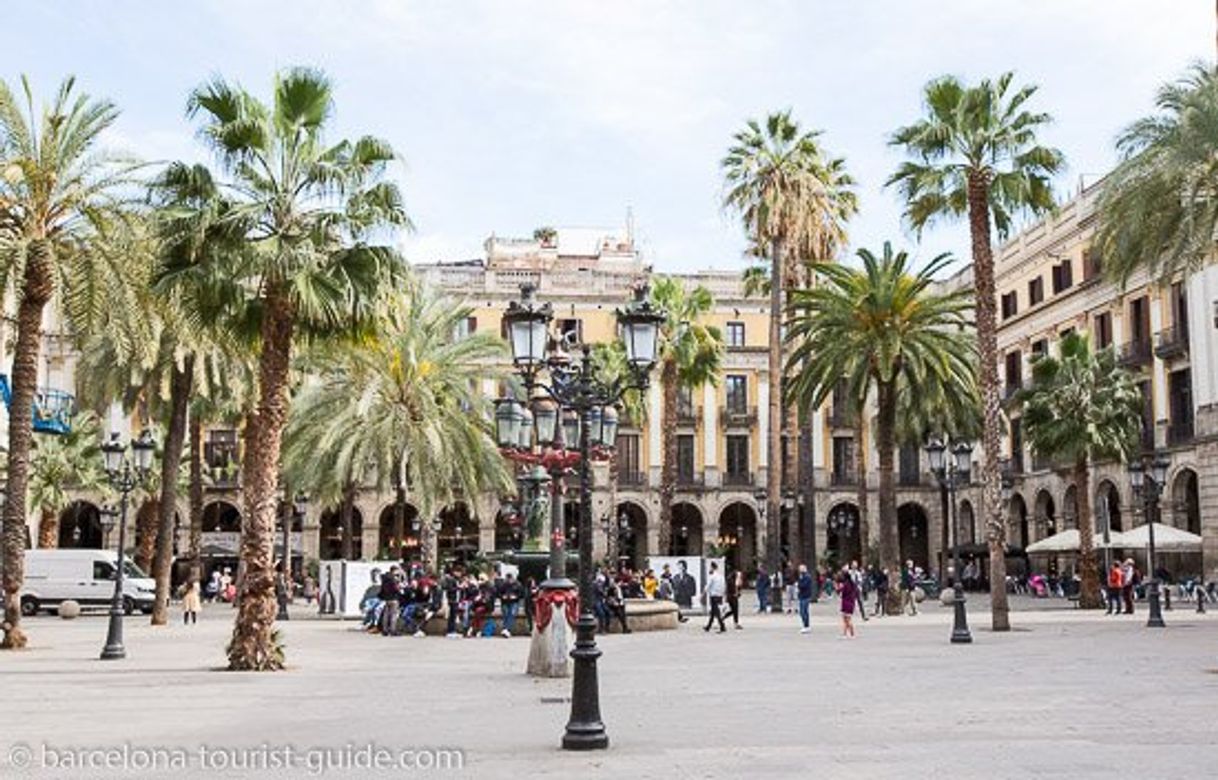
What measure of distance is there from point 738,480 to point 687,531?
3.83 m

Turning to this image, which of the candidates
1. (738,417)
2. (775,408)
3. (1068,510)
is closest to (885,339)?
(775,408)

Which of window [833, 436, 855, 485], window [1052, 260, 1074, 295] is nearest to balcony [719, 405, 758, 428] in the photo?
window [833, 436, 855, 485]

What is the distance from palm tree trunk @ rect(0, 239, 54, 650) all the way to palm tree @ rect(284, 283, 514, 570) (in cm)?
1079

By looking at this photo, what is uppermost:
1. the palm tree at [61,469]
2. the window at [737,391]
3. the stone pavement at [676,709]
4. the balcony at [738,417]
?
the window at [737,391]

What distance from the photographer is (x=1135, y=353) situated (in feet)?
147

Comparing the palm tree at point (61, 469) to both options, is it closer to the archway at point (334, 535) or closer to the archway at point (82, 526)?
the archway at point (82, 526)

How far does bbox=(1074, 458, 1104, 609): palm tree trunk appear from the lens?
32.4 meters

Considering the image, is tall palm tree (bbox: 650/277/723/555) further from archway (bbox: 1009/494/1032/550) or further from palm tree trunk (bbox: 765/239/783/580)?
archway (bbox: 1009/494/1032/550)

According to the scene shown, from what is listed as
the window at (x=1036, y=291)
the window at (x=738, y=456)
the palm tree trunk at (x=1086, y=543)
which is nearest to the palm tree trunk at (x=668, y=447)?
the palm tree trunk at (x=1086, y=543)

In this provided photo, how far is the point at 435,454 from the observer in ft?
107

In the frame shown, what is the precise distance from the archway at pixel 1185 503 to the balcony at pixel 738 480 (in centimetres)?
2246

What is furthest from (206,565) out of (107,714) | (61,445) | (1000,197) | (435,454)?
(107,714)

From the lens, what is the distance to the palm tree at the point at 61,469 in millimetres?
44781

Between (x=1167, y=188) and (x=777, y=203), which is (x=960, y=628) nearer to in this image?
(x=1167, y=188)
